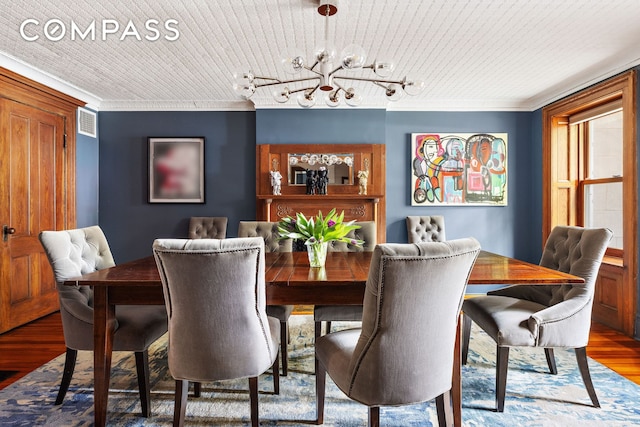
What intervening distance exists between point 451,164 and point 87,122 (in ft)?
14.1

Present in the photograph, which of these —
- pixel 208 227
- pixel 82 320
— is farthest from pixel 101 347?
pixel 208 227

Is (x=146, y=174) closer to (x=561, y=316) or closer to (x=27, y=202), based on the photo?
(x=27, y=202)

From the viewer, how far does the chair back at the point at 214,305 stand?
142cm

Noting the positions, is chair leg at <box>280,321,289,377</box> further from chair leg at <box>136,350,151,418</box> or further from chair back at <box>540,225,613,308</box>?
chair back at <box>540,225,613,308</box>

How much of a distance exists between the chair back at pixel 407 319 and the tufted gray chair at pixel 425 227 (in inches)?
120

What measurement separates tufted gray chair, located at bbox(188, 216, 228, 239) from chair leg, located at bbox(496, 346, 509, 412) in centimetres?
326

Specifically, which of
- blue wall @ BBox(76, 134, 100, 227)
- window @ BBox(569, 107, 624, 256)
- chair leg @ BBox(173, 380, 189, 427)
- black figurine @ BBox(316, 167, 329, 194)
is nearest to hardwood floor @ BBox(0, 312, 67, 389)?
blue wall @ BBox(76, 134, 100, 227)

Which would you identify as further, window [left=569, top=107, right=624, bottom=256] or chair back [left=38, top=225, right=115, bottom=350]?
window [left=569, top=107, right=624, bottom=256]

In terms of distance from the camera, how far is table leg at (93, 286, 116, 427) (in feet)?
5.72

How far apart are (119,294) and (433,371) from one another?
143 cm

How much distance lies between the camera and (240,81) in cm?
222

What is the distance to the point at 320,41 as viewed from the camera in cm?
281

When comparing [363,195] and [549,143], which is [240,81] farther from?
[549,143]

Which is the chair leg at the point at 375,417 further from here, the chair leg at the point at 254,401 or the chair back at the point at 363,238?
the chair back at the point at 363,238
